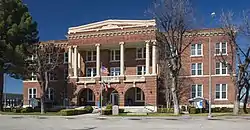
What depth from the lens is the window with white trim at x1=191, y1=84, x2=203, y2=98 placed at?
55.6 metres

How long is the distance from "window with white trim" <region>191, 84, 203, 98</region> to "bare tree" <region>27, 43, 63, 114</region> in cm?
2016

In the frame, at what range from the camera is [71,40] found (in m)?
58.7

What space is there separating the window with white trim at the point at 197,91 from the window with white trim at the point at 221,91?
7.40 ft

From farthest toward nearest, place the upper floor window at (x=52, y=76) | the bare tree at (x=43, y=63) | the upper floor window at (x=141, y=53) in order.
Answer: the upper floor window at (x=52, y=76) → the upper floor window at (x=141, y=53) → the bare tree at (x=43, y=63)

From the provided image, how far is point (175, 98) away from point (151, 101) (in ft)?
32.8

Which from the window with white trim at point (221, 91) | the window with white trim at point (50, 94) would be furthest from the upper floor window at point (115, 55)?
the window with white trim at point (221, 91)

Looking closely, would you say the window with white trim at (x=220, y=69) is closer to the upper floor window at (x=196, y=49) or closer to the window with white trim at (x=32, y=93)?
the upper floor window at (x=196, y=49)

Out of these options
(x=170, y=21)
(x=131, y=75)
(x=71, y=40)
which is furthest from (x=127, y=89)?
(x=170, y=21)

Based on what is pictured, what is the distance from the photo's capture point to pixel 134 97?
192 ft

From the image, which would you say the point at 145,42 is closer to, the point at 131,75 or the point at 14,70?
the point at 131,75

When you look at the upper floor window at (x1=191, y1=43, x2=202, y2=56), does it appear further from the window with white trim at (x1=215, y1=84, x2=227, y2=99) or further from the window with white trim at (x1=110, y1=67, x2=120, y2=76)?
the window with white trim at (x1=110, y1=67, x2=120, y2=76)

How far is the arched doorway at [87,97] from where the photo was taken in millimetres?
59319

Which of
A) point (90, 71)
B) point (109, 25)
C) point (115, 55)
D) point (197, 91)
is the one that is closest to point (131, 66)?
point (115, 55)

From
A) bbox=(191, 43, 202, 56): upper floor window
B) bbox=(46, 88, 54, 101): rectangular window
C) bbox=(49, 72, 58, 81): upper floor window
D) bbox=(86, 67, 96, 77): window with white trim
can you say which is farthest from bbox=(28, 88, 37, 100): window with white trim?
bbox=(191, 43, 202, 56): upper floor window
